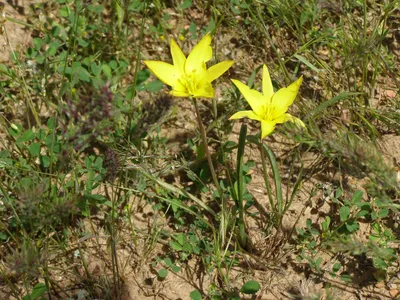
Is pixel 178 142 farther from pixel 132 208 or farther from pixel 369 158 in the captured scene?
pixel 369 158

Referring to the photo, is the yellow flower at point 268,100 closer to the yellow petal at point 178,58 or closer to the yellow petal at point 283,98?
the yellow petal at point 283,98

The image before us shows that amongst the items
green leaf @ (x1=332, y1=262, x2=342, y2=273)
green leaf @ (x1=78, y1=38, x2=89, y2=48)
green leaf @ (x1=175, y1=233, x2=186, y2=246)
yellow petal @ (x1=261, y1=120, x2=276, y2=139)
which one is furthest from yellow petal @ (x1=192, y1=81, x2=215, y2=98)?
green leaf @ (x1=78, y1=38, x2=89, y2=48)

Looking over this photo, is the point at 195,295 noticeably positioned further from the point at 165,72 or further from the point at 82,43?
the point at 82,43

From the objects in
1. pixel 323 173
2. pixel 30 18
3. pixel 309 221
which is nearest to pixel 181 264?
pixel 309 221

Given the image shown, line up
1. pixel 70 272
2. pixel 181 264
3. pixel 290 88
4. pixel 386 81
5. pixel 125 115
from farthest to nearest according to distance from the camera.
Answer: pixel 386 81 → pixel 125 115 → pixel 181 264 → pixel 70 272 → pixel 290 88

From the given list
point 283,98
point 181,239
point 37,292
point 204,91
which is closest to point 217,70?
point 204,91

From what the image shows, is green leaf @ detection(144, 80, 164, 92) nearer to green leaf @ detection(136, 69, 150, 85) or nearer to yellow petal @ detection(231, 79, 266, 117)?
green leaf @ detection(136, 69, 150, 85)

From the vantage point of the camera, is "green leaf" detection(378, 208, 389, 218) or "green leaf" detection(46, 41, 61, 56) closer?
"green leaf" detection(378, 208, 389, 218)

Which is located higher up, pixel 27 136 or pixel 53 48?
pixel 53 48
